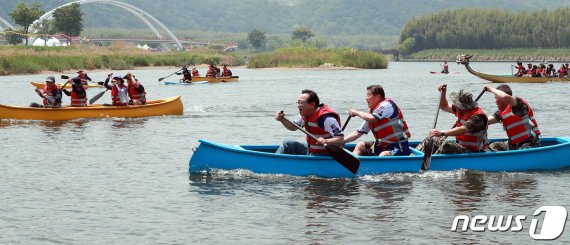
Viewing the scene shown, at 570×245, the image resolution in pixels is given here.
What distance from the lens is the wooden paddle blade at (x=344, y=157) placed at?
14531mm

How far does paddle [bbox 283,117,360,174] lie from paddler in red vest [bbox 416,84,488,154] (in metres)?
1.43

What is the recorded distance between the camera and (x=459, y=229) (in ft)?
38.4

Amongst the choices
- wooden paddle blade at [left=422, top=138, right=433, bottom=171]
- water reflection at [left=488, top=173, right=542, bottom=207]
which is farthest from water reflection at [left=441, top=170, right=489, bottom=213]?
wooden paddle blade at [left=422, top=138, right=433, bottom=171]

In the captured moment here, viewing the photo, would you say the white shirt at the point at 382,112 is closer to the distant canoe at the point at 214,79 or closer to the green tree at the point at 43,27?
the distant canoe at the point at 214,79

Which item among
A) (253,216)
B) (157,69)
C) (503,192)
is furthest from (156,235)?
(157,69)

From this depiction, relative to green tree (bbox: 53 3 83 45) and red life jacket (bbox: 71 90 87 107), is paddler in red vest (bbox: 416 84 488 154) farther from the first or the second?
green tree (bbox: 53 3 83 45)

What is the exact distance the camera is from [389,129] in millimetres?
15117

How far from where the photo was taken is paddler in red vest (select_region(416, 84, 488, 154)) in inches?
601

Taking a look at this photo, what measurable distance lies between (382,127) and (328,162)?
110 cm

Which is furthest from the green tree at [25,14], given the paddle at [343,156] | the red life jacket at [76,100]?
the paddle at [343,156]

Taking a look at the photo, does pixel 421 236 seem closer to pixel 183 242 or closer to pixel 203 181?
pixel 183 242

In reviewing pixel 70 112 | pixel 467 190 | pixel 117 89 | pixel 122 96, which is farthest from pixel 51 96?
pixel 467 190

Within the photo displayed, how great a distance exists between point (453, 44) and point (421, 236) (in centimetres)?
18278

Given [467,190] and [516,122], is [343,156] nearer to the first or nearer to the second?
[467,190]
